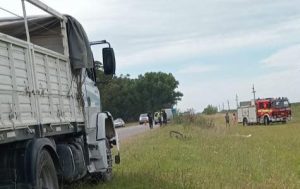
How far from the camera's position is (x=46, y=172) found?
8609 millimetres

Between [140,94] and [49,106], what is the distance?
119 m

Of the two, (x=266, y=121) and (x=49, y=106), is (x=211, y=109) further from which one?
(x=49, y=106)

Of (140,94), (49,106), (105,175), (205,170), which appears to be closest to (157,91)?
(140,94)

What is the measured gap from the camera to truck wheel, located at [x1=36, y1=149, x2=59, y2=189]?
8.20 meters

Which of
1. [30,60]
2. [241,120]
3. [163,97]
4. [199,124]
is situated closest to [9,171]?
[30,60]

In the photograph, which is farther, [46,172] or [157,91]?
[157,91]

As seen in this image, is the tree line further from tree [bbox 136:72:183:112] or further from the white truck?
the white truck

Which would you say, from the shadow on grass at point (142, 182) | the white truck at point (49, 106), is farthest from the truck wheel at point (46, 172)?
the shadow on grass at point (142, 182)

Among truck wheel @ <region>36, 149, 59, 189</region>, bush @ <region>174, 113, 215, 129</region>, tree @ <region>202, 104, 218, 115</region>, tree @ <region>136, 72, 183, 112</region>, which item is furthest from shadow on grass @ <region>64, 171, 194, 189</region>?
tree @ <region>202, 104, 218, 115</region>

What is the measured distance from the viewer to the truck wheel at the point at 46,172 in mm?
8195

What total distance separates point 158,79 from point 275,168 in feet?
400

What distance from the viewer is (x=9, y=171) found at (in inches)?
313

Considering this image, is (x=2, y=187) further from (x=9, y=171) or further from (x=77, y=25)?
A: (x=77, y=25)

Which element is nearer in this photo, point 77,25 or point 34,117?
point 34,117
